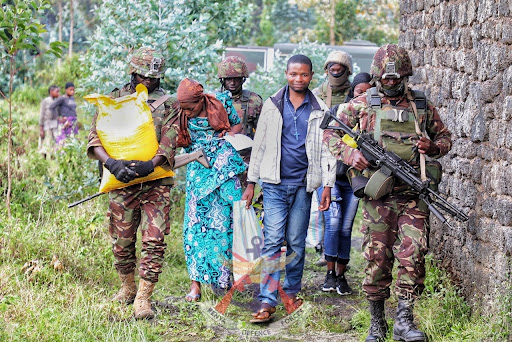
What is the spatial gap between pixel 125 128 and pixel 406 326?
2.50 m

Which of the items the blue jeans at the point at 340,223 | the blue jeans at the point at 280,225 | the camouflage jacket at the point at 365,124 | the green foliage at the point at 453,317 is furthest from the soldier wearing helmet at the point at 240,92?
the green foliage at the point at 453,317

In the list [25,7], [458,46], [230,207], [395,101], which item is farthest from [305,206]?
[25,7]

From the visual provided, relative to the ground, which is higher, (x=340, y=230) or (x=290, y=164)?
(x=290, y=164)

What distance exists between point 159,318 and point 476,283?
7.84 ft

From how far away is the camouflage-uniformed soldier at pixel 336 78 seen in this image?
24.4 ft

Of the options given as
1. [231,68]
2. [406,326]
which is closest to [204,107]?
[231,68]

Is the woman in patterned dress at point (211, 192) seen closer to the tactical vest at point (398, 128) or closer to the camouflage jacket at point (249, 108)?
the camouflage jacket at point (249, 108)

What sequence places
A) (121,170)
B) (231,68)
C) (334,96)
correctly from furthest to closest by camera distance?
(334,96) → (231,68) → (121,170)

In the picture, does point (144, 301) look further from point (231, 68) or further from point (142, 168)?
point (231, 68)

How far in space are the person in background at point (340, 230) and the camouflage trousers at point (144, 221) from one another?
1.66 m

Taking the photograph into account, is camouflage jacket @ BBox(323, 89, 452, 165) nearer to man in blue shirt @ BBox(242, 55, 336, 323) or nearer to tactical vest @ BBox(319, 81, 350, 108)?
man in blue shirt @ BBox(242, 55, 336, 323)

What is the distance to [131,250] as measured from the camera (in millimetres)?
6391

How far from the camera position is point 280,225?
630cm

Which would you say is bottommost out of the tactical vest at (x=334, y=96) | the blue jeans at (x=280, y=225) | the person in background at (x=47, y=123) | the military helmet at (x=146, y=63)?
the person in background at (x=47, y=123)
